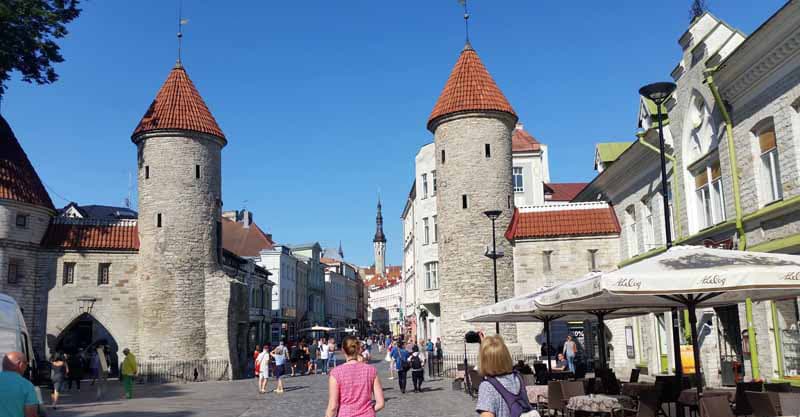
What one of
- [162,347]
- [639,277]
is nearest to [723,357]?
[639,277]

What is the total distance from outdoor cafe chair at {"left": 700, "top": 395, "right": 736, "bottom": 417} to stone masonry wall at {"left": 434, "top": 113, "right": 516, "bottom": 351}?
20.7m

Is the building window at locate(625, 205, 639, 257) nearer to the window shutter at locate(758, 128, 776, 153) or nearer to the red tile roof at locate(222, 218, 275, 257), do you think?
the window shutter at locate(758, 128, 776, 153)

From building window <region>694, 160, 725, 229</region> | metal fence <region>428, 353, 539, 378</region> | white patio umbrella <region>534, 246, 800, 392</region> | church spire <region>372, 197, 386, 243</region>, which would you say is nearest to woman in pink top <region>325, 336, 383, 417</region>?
white patio umbrella <region>534, 246, 800, 392</region>

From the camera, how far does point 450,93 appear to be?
32406 millimetres

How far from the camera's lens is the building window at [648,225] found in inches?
1004

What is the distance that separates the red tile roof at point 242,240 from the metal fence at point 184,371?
35.1 metres

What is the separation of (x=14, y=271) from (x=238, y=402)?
14.0 m

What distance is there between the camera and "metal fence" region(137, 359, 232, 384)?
3002cm

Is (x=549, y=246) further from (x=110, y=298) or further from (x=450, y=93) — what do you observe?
(x=110, y=298)

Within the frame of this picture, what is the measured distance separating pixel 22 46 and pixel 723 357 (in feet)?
84.4

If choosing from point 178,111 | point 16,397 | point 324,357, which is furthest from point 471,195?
point 16,397

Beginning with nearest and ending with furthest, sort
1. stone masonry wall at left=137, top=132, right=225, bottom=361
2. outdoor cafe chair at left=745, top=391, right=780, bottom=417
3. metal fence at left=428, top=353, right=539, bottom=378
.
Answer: outdoor cafe chair at left=745, top=391, right=780, bottom=417
metal fence at left=428, top=353, right=539, bottom=378
stone masonry wall at left=137, top=132, right=225, bottom=361

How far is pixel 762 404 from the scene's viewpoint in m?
9.12

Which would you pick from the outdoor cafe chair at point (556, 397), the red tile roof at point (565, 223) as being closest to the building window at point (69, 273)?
the red tile roof at point (565, 223)
